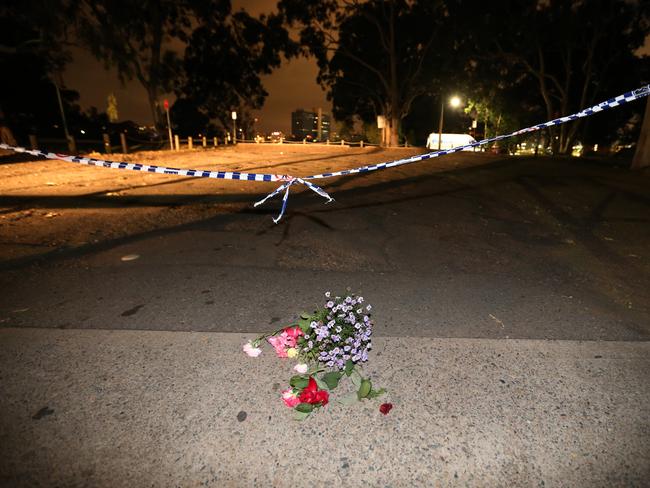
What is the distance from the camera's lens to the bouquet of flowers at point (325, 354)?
253 centimetres

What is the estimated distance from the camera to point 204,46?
40.8 meters

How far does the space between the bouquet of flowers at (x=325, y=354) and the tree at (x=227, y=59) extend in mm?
35503

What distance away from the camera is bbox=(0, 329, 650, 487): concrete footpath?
211cm

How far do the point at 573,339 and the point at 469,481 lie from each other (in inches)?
76.9

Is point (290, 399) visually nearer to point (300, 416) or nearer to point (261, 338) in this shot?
point (300, 416)

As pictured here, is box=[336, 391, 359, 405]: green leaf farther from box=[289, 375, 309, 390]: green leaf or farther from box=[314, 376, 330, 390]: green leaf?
box=[289, 375, 309, 390]: green leaf

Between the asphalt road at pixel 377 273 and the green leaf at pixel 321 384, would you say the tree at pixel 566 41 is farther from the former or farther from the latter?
the green leaf at pixel 321 384

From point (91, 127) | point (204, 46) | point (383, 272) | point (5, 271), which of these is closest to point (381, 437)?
point (383, 272)

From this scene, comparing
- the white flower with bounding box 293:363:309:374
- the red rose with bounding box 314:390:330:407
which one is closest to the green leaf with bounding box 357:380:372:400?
the red rose with bounding box 314:390:330:407

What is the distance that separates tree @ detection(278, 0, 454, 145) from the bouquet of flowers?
34.5 meters

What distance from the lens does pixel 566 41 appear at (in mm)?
24797

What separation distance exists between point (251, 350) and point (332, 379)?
0.78m

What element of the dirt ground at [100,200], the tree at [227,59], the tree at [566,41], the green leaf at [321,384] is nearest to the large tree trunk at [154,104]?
the tree at [227,59]

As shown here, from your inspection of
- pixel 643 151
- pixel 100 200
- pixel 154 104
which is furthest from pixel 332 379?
pixel 154 104
